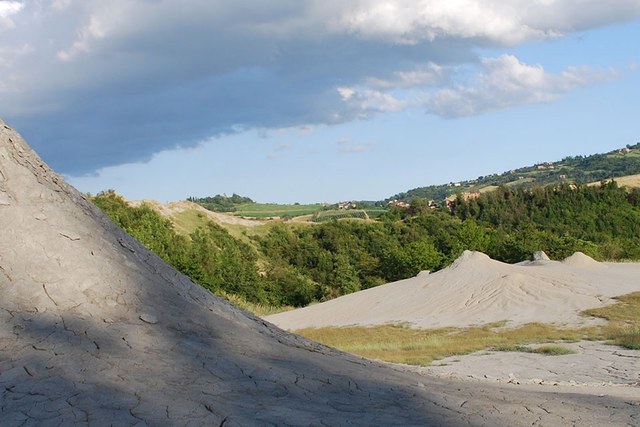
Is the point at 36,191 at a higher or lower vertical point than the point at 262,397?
A: higher

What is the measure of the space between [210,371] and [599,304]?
15.4 metres

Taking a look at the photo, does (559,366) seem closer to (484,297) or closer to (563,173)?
(484,297)

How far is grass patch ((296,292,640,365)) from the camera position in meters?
12.6

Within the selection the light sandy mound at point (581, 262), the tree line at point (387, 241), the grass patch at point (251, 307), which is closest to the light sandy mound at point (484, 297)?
the light sandy mound at point (581, 262)

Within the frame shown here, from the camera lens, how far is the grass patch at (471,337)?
12.6 metres

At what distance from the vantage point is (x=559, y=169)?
111 m

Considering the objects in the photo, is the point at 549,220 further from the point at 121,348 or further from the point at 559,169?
the point at 559,169

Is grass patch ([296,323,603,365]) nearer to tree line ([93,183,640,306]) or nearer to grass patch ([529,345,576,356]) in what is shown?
grass patch ([529,345,576,356])

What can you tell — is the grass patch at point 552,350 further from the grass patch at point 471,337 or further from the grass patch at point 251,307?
the grass patch at point 251,307

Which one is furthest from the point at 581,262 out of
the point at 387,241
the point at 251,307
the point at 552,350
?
the point at 387,241

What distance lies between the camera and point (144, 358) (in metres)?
5.03

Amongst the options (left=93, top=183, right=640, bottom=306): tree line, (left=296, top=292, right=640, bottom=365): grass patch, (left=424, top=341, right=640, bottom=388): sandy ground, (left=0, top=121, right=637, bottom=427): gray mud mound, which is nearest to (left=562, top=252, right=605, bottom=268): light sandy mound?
(left=296, top=292, right=640, bottom=365): grass patch

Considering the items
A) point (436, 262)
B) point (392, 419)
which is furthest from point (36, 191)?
point (436, 262)

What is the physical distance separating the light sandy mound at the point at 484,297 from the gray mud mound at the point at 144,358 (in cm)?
1206
